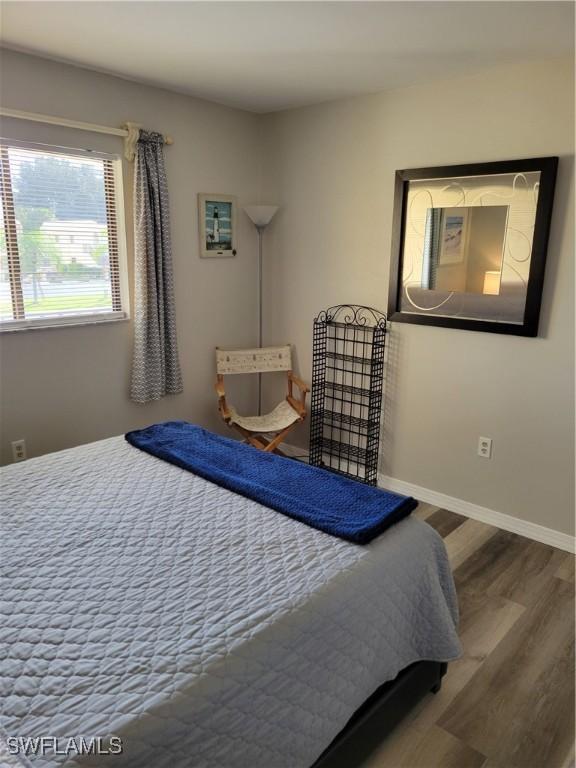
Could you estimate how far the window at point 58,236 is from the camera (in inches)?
112

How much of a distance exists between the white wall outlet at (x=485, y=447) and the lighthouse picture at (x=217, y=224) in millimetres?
2171

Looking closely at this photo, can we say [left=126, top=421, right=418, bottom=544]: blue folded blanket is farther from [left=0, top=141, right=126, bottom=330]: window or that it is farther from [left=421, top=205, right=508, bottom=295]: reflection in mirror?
[left=421, top=205, right=508, bottom=295]: reflection in mirror

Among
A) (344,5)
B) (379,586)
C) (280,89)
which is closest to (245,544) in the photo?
(379,586)

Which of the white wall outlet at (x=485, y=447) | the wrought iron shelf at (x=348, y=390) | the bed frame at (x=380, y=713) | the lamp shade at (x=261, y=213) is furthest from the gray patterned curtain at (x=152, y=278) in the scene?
the bed frame at (x=380, y=713)

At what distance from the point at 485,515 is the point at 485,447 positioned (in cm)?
41

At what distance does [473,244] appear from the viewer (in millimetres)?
3018

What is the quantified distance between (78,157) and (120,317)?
A: 934 mm

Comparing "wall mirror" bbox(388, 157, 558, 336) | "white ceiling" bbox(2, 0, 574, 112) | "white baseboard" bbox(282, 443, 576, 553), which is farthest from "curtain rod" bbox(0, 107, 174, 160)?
"white baseboard" bbox(282, 443, 576, 553)

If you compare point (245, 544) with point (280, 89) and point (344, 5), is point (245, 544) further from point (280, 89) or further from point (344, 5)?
point (280, 89)

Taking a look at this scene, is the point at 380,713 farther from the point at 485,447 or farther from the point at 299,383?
the point at 299,383

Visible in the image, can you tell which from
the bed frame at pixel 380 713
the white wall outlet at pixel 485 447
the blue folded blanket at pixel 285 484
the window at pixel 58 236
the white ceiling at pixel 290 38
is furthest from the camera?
the white wall outlet at pixel 485 447

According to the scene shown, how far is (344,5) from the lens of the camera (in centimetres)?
210

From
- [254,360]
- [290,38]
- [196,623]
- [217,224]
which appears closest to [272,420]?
[254,360]

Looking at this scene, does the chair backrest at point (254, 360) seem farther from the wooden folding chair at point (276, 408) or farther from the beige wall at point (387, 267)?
the beige wall at point (387, 267)
